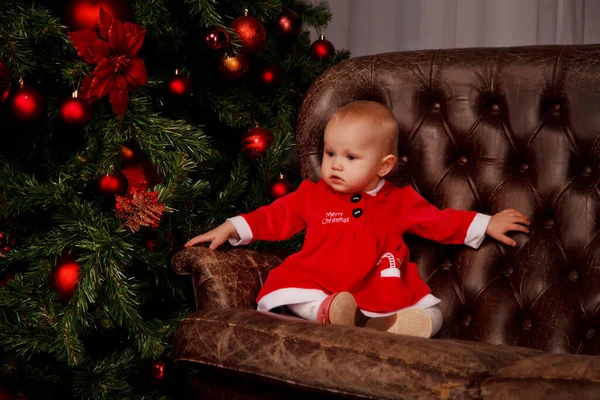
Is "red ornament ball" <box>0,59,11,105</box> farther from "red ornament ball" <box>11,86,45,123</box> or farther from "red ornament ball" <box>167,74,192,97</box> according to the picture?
"red ornament ball" <box>167,74,192,97</box>

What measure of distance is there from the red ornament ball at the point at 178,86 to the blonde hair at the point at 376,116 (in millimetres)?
478

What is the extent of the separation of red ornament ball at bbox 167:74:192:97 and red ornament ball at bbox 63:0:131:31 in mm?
299

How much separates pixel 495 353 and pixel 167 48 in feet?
4.70

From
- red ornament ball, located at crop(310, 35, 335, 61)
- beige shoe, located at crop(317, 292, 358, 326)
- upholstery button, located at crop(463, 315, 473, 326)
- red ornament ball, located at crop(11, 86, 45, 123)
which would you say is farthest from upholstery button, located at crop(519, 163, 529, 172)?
red ornament ball, located at crop(11, 86, 45, 123)

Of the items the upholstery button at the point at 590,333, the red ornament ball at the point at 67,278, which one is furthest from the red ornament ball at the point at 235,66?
the upholstery button at the point at 590,333

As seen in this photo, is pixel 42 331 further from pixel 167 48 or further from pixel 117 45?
pixel 167 48

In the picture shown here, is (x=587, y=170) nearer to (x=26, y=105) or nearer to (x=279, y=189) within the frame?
(x=279, y=189)

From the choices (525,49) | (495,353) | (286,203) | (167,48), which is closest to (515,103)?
(525,49)

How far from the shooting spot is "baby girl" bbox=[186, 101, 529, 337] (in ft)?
6.23

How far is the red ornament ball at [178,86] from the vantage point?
2.20 m

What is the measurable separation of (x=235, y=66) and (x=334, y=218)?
62 centimetres

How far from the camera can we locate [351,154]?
1.96m

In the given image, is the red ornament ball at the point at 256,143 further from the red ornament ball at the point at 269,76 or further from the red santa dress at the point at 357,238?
the red santa dress at the point at 357,238

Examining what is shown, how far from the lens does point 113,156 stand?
1.98 metres
